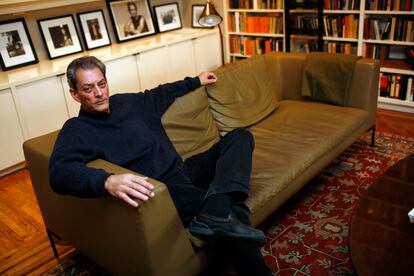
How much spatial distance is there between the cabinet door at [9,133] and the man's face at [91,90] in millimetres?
1622

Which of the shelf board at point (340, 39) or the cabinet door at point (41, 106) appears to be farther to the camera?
the shelf board at point (340, 39)

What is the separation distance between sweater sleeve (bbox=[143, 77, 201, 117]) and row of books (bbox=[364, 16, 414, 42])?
7.05ft

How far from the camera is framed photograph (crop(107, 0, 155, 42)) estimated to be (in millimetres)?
4328

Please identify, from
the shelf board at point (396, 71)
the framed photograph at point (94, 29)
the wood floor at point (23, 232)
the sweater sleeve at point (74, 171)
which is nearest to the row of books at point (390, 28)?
the shelf board at point (396, 71)

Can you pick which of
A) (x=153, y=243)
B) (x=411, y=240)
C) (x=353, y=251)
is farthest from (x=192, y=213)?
(x=411, y=240)

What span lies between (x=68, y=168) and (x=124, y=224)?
0.29m

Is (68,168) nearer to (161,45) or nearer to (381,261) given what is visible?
(381,261)

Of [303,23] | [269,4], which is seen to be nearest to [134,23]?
[269,4]

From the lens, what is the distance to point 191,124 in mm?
2344

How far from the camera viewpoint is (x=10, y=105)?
3.13m

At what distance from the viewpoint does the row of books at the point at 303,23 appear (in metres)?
4.11

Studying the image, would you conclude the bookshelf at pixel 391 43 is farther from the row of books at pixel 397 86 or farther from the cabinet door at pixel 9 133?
the cabinet door at pixel 9 133

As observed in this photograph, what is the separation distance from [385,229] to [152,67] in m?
3.15

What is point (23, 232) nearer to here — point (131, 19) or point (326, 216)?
point (326, 216)
